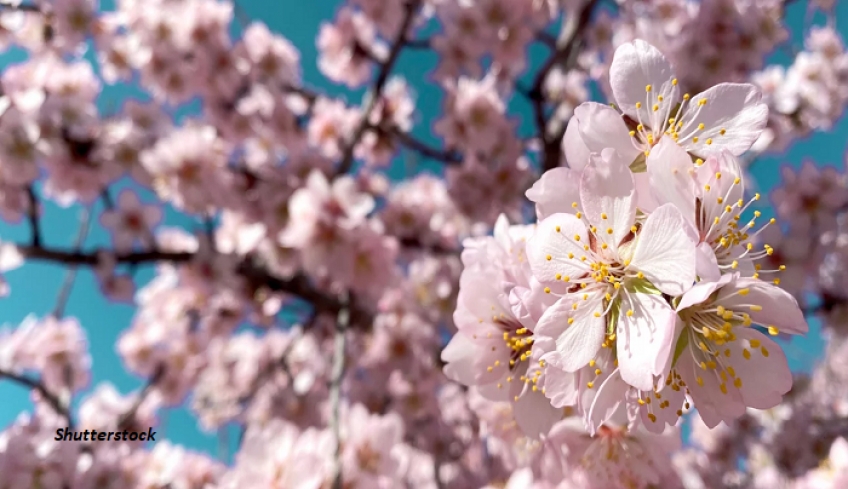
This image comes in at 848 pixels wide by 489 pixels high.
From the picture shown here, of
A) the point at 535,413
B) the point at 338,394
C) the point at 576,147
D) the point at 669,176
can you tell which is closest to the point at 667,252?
the point at 669,176

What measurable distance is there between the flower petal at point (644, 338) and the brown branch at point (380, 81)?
224 centimetres

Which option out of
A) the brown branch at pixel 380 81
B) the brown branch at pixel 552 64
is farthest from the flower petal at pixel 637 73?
the brown branch at pixel 380 81

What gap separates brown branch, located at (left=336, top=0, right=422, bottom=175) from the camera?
251 cm

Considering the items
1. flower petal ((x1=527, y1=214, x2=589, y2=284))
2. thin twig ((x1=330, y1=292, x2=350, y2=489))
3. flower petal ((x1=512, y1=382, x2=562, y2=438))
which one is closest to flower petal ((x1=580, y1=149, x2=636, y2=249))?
flower petal ((x1=527, y1=214, x2=589, y2=284))

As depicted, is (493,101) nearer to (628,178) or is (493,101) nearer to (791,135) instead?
(791,135)

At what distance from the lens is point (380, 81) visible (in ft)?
8.78

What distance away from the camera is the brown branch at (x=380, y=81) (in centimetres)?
251

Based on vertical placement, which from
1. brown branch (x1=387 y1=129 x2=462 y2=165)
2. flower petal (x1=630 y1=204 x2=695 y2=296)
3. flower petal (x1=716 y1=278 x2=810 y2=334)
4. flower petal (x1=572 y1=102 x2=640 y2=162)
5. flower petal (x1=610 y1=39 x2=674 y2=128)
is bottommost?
flower petal (x1=716 y1=278 x2=810 y2=334)

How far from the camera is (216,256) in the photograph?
258 cm

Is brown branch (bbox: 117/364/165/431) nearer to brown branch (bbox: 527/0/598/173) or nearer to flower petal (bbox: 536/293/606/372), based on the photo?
brown branch (bbox: 527/0/598/173)

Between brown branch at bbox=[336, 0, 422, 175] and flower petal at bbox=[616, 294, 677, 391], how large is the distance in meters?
2.24

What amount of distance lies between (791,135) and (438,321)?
268 cm

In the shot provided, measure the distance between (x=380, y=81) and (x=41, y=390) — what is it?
2175mm

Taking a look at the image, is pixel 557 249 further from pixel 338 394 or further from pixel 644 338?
pixel 338 394
